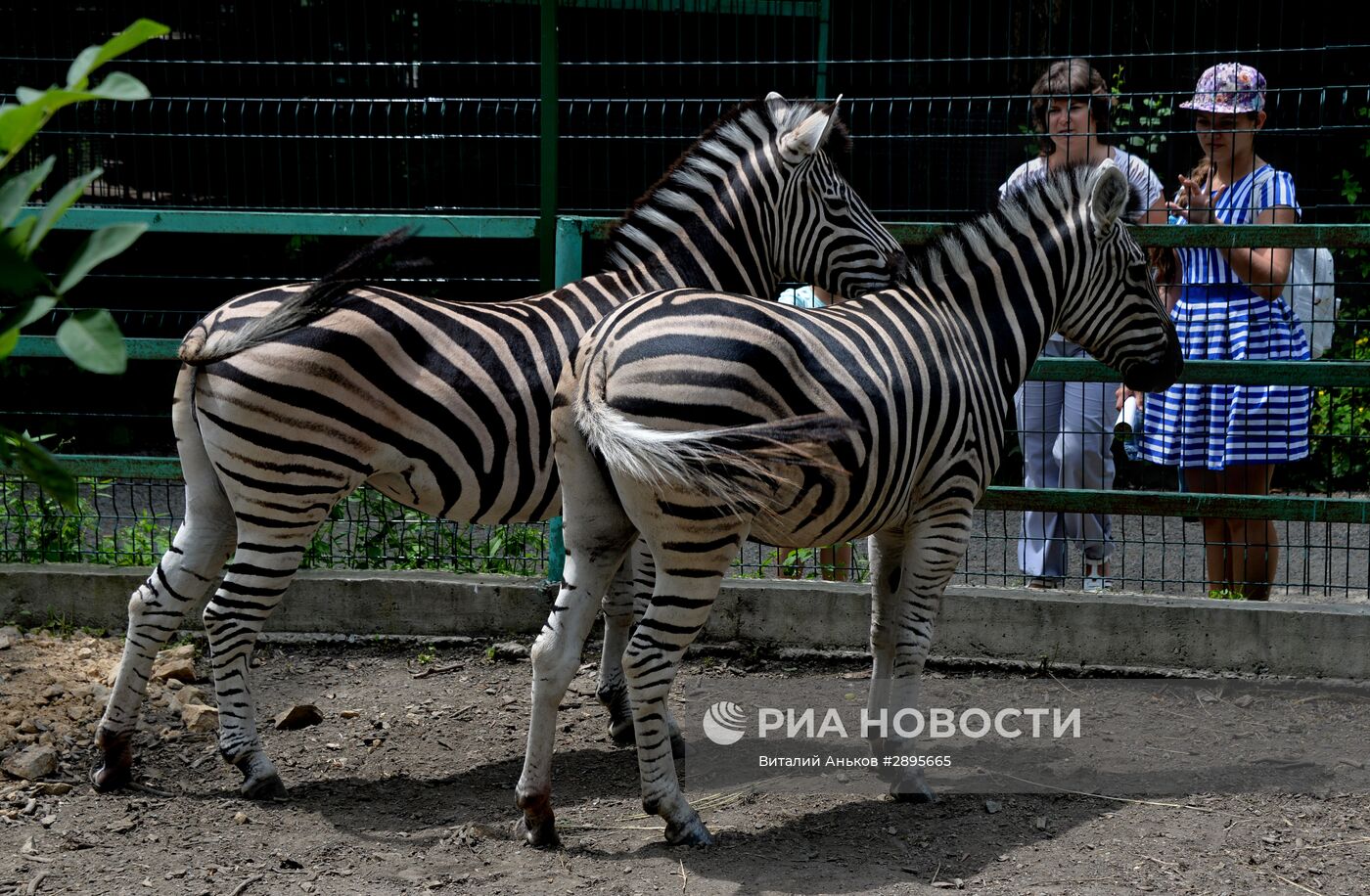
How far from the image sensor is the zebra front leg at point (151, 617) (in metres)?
4.42

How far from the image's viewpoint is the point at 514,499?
462 centimetres

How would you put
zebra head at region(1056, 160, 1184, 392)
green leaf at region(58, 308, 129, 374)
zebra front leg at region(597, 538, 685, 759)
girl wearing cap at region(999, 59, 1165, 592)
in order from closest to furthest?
green leaf at region(58, 308, 129, 374)
zebra head at region(1056, 160, 1184, 392)
zebra front leg at region(597, 538, 685, 759)
girl wearing cap at region(999, 59, 1165, 592)

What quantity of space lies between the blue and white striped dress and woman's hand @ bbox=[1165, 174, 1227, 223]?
1.7 inches

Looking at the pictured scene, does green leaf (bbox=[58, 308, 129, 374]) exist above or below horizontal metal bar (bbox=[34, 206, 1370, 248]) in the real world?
below

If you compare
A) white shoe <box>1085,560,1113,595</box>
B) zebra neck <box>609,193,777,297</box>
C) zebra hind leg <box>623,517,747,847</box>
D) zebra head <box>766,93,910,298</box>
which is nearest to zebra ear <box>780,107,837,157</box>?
zebra head <box>766,93,910,298</box>

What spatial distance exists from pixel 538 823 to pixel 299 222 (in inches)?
120

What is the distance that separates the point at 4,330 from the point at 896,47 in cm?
850

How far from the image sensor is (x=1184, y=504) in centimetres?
548

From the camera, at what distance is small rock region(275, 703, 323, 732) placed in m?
5.00

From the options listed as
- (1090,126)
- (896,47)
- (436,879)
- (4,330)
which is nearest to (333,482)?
(436,879)

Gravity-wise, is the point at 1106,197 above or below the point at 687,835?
above

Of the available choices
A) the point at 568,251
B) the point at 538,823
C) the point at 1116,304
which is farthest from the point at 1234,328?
the point at 538,823

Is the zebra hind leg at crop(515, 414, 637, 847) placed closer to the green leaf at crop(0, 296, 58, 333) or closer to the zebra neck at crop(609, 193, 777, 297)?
the zebra neck at crop(609, 193, 777, 297)

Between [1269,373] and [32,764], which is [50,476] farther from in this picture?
[1269,373]
